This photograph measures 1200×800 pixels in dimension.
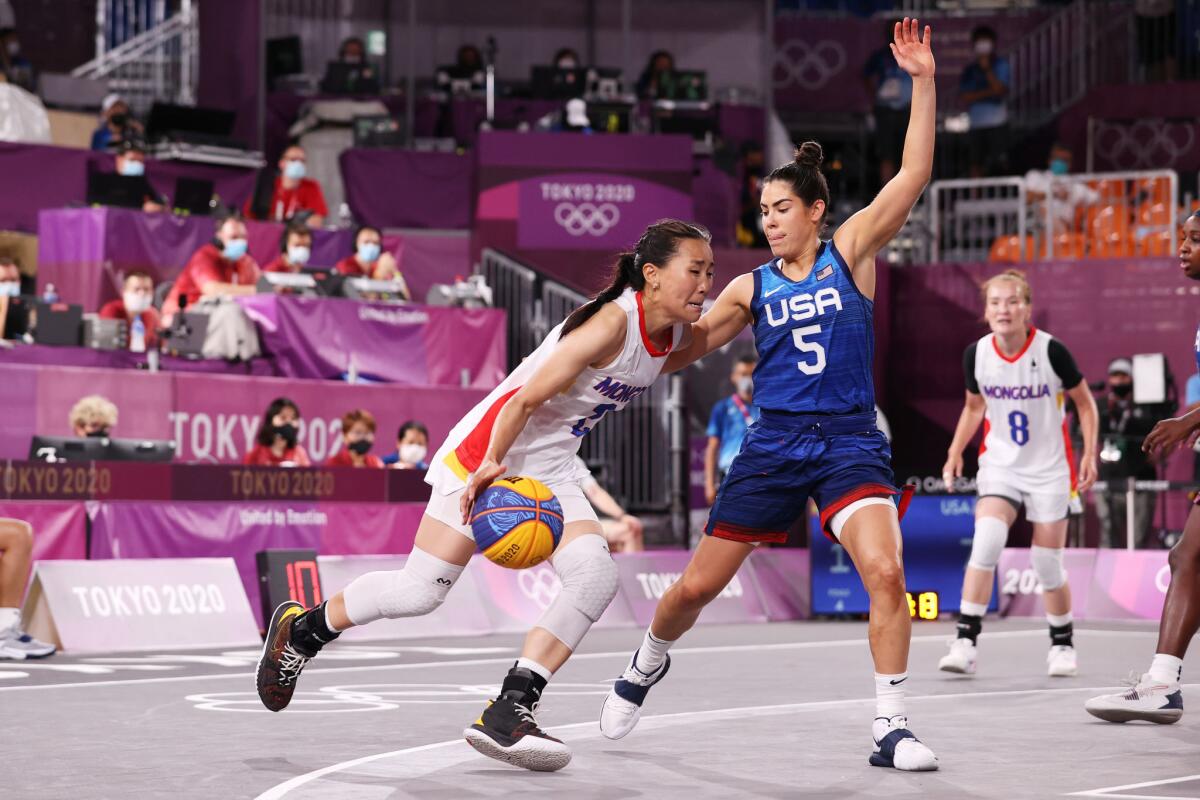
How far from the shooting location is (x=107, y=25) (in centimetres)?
2730

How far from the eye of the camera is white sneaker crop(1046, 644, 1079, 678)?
10.1 m

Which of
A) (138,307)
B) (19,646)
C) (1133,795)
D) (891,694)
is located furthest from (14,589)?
(1133,795)

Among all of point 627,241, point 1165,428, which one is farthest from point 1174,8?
point 1165,428

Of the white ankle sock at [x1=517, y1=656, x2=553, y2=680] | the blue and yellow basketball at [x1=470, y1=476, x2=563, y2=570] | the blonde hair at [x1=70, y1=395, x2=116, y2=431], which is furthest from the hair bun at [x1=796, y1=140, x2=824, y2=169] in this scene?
the blonde hair at [x1=70, y1=395, x2=116, y2=431]

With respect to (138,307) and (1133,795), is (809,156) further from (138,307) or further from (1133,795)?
(138,307)

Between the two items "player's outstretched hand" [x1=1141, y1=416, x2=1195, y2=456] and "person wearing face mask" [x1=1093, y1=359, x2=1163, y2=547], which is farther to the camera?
"person wearing face mask" [x1=1093, y1=359, x2=1163, y2=547]

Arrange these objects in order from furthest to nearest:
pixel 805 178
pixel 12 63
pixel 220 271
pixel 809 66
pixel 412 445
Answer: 1. pixel 809 66
2. pixel 12 63
3. pixel 220 271
4. pixel 412 445
5. pixel 805 178

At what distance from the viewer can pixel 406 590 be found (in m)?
6.71

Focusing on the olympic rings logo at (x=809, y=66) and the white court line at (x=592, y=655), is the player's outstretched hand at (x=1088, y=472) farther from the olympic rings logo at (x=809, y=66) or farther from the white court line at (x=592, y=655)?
the olympic rings logo at (x=809, y=66)

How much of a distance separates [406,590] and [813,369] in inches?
70.2

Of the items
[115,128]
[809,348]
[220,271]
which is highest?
[115,128]

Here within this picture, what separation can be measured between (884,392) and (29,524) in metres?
14.2

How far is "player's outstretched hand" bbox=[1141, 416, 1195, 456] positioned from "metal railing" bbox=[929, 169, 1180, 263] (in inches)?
603

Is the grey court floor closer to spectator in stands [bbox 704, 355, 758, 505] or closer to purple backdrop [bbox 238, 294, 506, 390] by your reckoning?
spectator in stands [bbox 704, 355, 758, 505]
